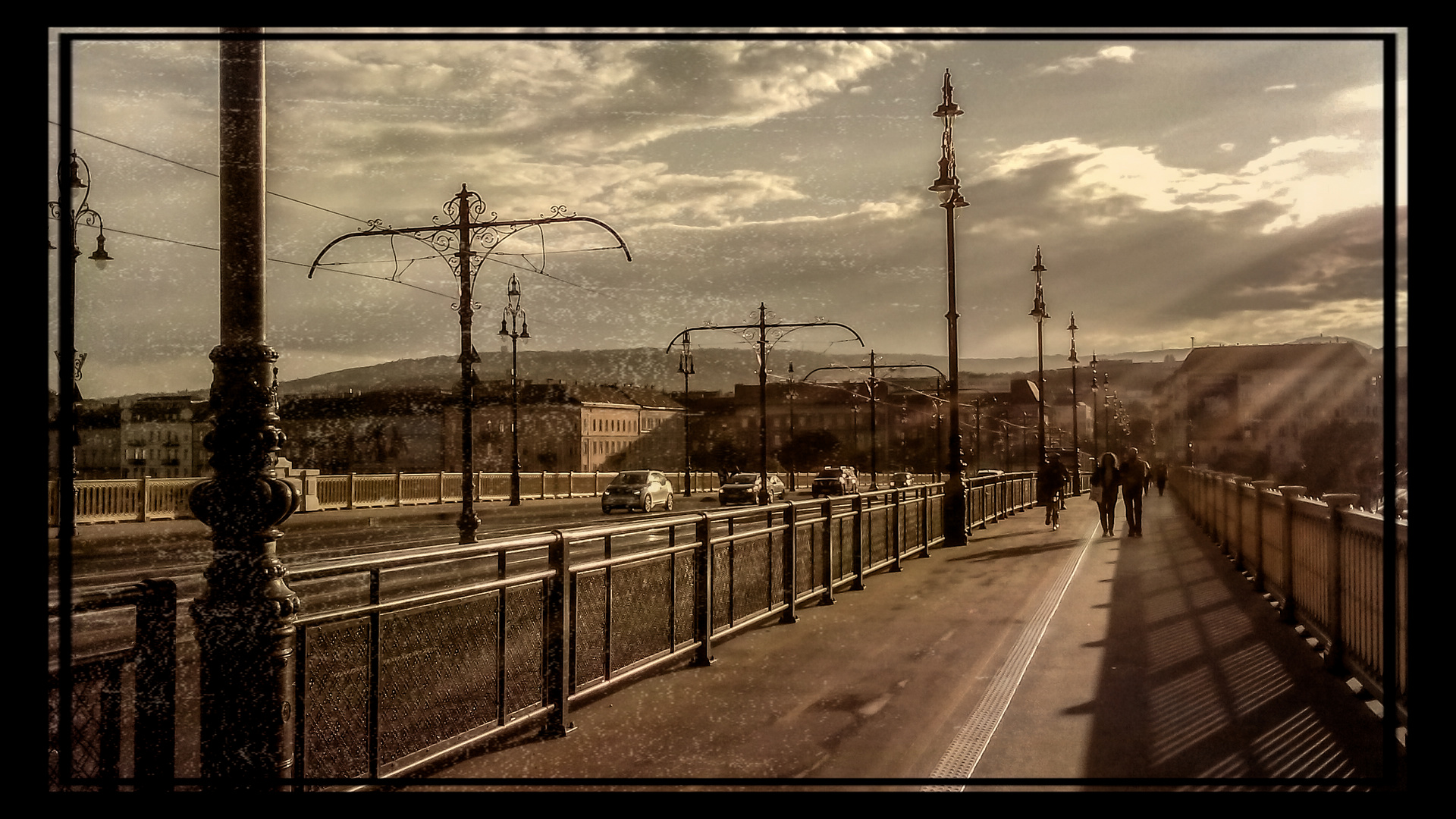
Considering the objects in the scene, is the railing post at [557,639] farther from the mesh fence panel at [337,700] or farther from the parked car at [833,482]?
the parked car at [833,482]

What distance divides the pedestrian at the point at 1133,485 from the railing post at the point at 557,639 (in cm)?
1757

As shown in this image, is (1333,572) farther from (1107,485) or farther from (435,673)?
(1107,485)

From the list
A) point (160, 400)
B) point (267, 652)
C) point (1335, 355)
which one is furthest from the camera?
point (1335, 355)

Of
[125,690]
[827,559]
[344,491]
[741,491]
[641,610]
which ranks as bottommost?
[741,491]

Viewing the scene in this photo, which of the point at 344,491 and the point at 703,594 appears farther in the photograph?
the point at 344,491

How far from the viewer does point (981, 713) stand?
6785 mm

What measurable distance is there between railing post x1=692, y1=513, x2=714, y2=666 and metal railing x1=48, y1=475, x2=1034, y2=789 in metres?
0.01

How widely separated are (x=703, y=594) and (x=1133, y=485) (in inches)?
628

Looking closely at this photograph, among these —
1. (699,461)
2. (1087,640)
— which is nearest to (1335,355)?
(699,461)

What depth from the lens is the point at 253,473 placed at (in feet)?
15.5

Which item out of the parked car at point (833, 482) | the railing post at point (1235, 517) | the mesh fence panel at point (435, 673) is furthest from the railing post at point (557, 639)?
the parked car at point (833, 482)

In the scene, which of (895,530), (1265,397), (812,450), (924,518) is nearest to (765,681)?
(895,530)
